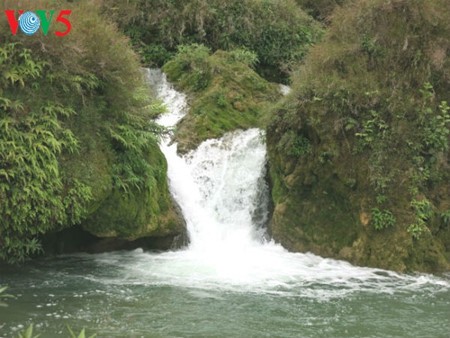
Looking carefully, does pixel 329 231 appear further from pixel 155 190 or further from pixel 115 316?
pixel 115 316

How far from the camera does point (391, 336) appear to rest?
723cm

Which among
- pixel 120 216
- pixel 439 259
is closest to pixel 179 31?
pixel 120 216

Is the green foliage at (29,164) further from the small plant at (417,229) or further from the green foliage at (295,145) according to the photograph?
the small plant at (417,229)

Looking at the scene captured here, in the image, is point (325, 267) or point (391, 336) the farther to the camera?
point (325, 267)

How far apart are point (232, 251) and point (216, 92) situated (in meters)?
5.56

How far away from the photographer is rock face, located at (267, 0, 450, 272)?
35.8 feet

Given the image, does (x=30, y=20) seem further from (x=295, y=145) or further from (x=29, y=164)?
(x=295, y=145)

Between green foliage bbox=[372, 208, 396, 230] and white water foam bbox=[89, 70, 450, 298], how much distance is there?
2.96 feet

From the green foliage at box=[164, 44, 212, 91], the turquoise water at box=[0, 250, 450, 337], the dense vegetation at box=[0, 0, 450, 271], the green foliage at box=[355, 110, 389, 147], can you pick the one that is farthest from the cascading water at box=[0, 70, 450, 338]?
the green foliage at box=[164, 44, 212, 91]

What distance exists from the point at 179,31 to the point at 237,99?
188 inches

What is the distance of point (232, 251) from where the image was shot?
1182 centimetres

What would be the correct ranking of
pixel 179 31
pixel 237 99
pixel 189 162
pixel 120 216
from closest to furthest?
1. pixel 120 216
2. pixel 189 162
3. pixel 237 99
4. pixel 179 31

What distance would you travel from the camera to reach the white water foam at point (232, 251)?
9.52m

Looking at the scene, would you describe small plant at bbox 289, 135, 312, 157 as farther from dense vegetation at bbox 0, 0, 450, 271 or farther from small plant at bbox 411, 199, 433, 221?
small plant at bbox 411, 199, 433, 221
